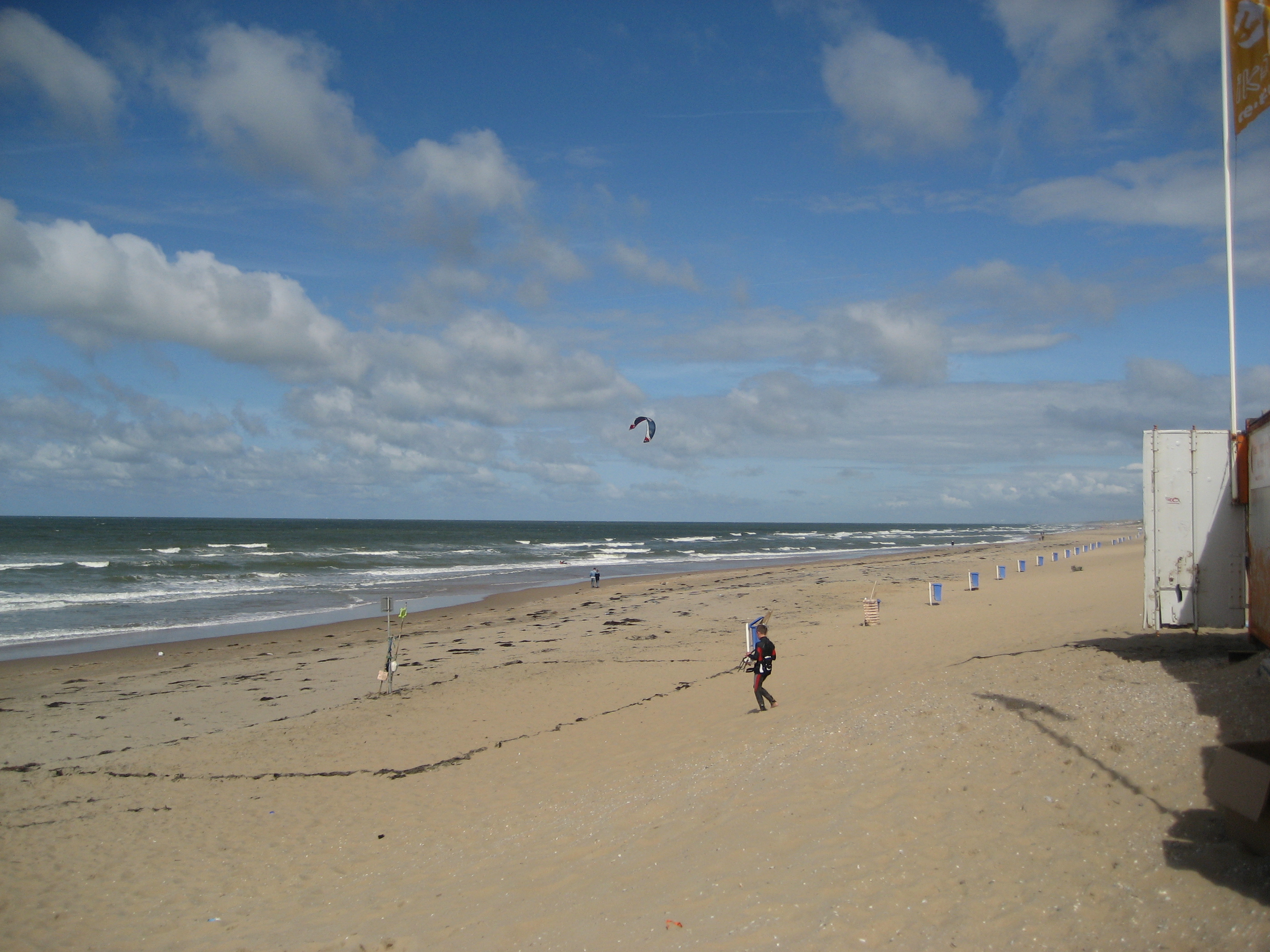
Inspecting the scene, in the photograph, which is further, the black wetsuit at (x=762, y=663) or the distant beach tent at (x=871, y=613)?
the distant beach tent at (x=871, y=613)

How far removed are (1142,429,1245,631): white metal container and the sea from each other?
67.6 feet

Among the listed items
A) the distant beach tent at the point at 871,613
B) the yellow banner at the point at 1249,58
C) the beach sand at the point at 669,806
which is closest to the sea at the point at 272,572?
the beach sand at the point at 669,806

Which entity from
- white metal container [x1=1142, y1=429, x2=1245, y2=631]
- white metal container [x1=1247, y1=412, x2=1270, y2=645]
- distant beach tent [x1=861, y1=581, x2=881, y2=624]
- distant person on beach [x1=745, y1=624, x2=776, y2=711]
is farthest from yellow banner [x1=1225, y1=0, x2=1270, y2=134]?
distant beach tent [x1=861, y1=581, x2=881, y2=624]

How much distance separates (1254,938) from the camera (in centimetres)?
318

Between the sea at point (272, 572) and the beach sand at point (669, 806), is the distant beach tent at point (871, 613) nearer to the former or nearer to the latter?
the beach sand at point (669, 806)

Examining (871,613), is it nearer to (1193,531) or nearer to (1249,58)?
(1193,531)

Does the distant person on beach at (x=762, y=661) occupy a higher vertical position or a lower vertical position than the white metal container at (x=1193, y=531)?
lower

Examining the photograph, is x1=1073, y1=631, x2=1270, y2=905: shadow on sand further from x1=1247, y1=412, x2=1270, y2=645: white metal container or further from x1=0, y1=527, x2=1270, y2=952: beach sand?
x1=1247, y1=412, x2=1270, y2=645: white metal container

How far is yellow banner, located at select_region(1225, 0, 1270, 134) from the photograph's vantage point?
22.0ft

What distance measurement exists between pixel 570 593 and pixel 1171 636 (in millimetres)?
24330

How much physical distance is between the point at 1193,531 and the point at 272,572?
41.1 m

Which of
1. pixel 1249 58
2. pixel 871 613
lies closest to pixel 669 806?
pixel 1249 58

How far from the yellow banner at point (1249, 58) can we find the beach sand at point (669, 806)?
4.94m

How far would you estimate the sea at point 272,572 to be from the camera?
76.5 feet
